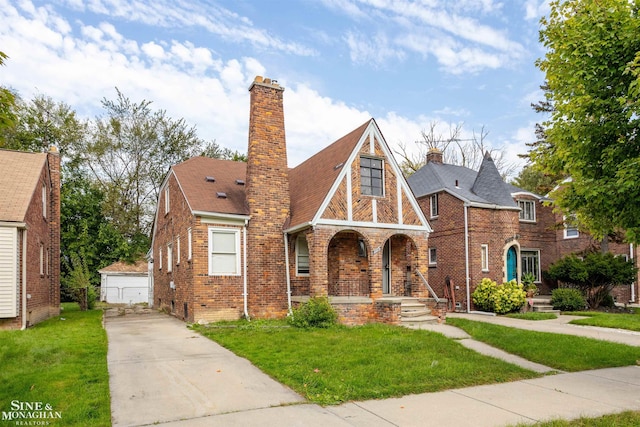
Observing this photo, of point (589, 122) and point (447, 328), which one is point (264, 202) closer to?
point (447, 328)

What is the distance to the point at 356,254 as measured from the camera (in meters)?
15.8

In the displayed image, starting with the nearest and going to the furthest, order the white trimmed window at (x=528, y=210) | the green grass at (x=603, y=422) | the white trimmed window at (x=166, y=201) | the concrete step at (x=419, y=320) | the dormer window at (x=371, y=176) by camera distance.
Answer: the green grass at (x=603, y=422) < the concrete step at (x=419, y=320) < the dormer window at (x=371, y=176) < the white trimmed window at (x=166, y=201) < the white trimmed window at (x=528, y=210)

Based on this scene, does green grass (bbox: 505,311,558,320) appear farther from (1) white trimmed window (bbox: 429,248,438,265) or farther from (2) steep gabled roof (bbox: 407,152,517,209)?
(2) steep gabled roof (bbox: 407,152,517,209)

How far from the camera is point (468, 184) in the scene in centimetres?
2264

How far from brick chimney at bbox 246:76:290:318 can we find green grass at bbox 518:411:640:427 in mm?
10796

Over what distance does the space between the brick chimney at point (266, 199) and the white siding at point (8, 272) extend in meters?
6.56

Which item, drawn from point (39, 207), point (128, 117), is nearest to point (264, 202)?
point (39, 207)

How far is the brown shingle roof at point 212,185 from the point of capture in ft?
50.8

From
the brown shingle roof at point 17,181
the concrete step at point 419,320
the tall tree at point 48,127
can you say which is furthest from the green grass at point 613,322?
the tall tree at point 48,127

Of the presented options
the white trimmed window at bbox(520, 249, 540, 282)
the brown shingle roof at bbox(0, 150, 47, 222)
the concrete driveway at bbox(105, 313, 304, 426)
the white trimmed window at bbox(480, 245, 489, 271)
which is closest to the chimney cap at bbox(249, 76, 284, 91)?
the brown shingle roof at bbox(0, 150, 47, 222)

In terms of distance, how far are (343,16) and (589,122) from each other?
7569mm

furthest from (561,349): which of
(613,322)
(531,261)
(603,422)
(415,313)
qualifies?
(531,261)

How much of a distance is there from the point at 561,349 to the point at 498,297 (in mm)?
8288

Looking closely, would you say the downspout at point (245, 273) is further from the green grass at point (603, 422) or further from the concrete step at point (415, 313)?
the green grass at point (603, 422)
